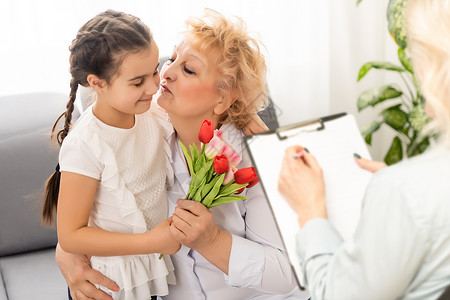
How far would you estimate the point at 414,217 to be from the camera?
2.69 ft

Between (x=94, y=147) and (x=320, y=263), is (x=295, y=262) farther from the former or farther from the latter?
(x=94, y=147)

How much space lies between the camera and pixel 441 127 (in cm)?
86

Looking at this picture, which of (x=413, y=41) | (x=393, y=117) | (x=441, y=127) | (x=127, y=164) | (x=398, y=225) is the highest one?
(x=413, y=41)

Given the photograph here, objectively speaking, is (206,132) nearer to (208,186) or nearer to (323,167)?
(208,186)

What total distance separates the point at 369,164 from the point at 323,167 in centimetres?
8

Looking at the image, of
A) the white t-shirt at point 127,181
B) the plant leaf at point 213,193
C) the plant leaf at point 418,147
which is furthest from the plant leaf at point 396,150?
the plant leaf at point 213,193

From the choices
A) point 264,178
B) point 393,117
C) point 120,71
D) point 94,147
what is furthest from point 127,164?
point 393,117

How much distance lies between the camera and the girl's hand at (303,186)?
0.98m

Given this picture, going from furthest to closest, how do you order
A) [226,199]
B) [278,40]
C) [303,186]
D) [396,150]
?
1. [278,40]
2. [396,150]
3. [226,199]
4. [303,186]

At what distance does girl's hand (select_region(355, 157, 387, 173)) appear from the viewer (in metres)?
1.00

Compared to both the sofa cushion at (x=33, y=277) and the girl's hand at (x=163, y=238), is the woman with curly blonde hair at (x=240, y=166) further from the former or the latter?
the sofa cushion at (x=33, y=277)

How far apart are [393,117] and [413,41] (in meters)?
1.89

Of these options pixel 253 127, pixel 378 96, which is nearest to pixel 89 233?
pixel 253 127

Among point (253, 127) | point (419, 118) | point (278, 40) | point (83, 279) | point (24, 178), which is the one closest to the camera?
point (83, 279)
